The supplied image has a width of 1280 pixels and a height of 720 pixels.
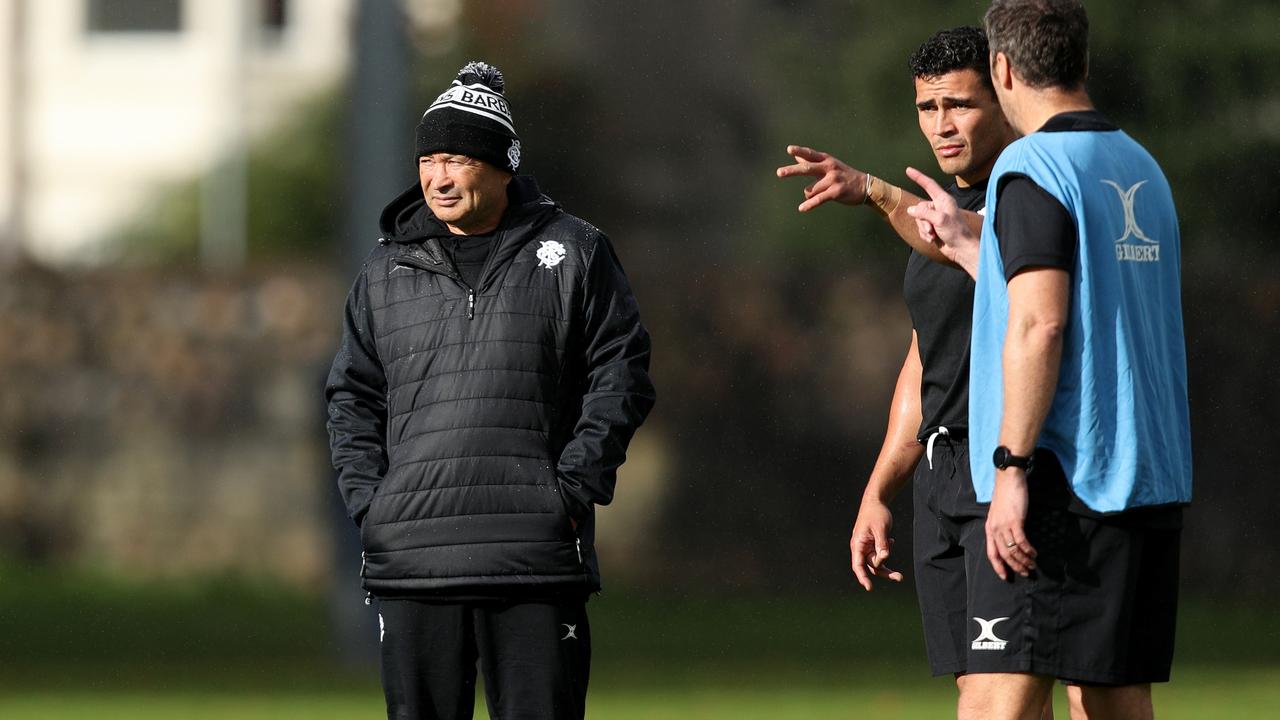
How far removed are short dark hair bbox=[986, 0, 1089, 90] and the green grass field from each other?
217 inches

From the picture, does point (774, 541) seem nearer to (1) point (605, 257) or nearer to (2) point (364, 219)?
(2) point (364, 219)

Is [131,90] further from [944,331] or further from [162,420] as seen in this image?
[944,331]

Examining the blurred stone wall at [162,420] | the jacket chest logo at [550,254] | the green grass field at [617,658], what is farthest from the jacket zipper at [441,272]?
the blurred stone wall at [162,420]

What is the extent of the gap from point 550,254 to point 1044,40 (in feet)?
4.70

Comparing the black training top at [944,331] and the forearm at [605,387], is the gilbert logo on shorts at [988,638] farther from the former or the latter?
the forearm at [605,387]

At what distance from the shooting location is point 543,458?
207 inches

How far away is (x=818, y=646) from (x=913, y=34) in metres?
9.06

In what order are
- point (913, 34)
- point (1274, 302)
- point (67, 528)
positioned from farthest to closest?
point (913, 34), point (67, 528), point (1274, 302)

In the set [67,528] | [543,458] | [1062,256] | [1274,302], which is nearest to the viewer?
[1062,256]

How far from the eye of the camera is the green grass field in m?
10.5

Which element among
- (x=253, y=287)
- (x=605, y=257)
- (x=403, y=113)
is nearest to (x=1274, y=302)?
(x=403, y=113)

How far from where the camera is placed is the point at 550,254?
5391 mm

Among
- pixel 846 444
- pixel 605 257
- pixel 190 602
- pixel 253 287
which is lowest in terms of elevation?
pixel 190 602

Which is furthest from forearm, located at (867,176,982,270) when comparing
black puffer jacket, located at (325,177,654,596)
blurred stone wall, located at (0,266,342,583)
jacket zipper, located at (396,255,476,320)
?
blurred stone wall, located at (0,266,342,583)
